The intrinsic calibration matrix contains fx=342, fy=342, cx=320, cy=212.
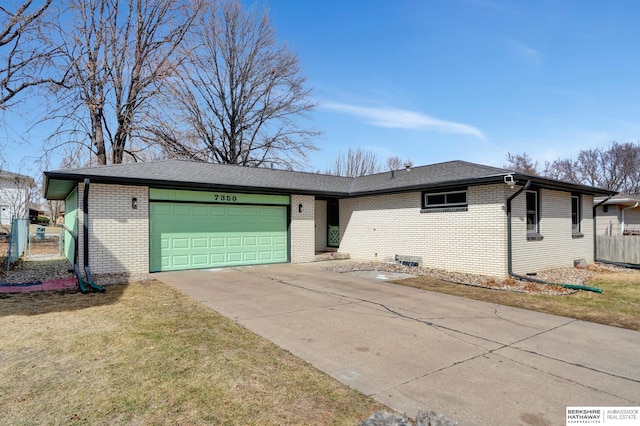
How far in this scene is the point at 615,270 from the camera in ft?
41.5

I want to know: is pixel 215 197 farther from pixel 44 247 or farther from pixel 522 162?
pixel 522 162

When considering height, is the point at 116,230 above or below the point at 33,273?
above

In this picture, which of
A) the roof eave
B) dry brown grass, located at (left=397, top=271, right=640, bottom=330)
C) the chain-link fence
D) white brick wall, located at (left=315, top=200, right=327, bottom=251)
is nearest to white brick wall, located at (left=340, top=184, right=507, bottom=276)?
white brick wall, located at (left=315, top=200, right=327, bottom=251)

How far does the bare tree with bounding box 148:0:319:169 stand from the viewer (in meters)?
23.7

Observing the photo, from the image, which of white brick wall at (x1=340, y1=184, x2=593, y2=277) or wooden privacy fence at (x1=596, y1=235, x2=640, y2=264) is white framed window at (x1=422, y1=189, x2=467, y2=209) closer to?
white brick wall at (x1=340, y1=184, x2=593, y2=277)

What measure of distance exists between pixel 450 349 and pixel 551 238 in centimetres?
951

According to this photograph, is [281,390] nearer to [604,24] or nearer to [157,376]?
[157,376]

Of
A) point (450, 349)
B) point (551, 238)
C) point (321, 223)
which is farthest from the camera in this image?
point (321, 223)

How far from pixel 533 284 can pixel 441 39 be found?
8906mm

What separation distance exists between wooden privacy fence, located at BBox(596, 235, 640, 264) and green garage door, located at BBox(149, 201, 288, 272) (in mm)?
13258

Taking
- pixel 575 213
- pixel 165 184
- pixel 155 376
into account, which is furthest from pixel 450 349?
pixel 575 213

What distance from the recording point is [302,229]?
1391 centimetres

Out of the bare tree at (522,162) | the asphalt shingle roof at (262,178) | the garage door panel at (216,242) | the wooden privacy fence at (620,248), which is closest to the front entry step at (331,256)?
the asphalt shingle roof at (262,178)

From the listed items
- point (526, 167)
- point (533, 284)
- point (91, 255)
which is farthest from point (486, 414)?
point (526, 167)
